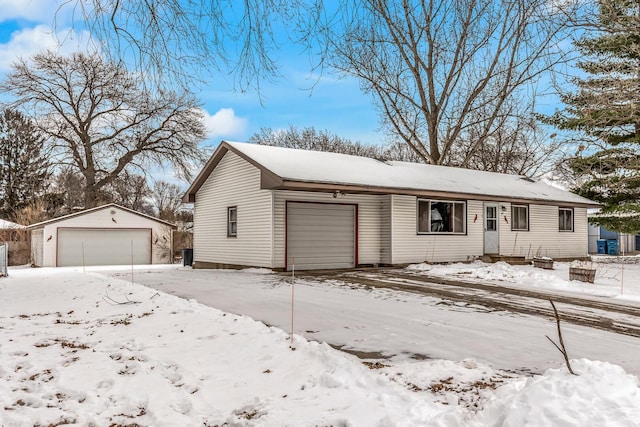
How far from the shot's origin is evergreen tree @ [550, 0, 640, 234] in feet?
31.7

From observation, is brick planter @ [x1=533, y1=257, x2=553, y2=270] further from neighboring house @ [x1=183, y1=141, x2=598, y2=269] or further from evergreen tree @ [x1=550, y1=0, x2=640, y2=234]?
evergreen tree @ [x1=550, y1=0, x2=640, y2=234]

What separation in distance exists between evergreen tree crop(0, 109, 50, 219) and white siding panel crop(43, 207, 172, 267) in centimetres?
1635

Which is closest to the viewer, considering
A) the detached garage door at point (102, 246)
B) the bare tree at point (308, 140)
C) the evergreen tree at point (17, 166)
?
the detached garage door at point (102, 246)

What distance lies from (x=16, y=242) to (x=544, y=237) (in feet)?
93.2

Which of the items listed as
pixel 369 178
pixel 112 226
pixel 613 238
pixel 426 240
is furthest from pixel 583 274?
pixel 613 238

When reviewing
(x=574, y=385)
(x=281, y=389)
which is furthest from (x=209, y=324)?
(x=574, y=385)

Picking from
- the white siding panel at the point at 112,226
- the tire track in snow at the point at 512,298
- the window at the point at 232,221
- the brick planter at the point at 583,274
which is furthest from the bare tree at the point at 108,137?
the brick planter at the point at 583,274

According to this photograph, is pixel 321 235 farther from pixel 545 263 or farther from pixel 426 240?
pixel 545 263

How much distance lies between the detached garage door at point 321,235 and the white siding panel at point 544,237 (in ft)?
21.6

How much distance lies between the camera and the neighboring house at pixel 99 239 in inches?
928

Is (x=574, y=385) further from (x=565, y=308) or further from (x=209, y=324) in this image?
(x=565, y=308)

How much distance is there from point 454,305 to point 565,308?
6.17 ft

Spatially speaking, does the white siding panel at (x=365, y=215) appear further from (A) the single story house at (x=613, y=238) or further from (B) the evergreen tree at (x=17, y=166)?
(B) the evergreen tree at (x=17, y=166)

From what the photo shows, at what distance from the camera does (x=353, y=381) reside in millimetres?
4012
